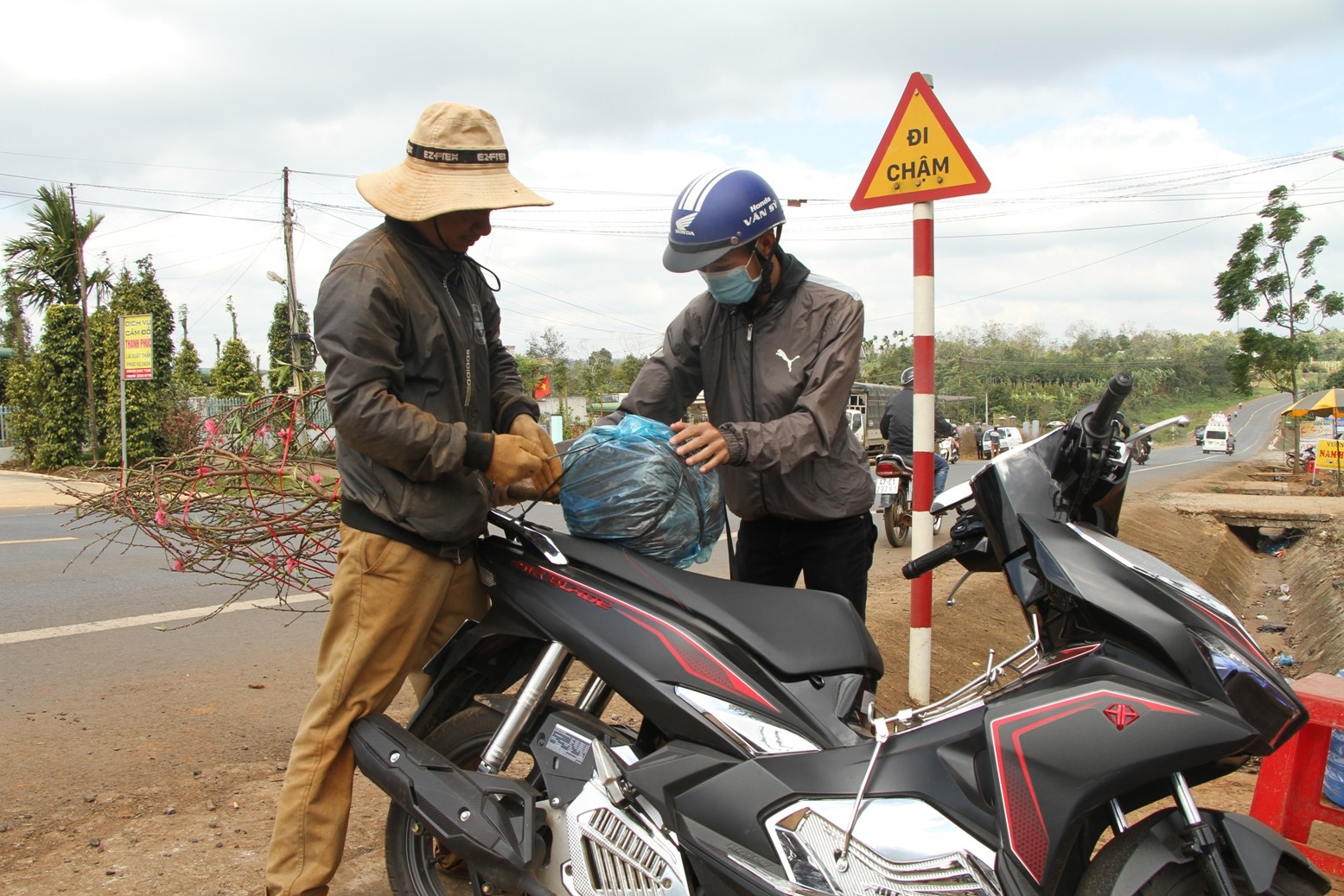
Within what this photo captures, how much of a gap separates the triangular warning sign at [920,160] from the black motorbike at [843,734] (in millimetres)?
2085

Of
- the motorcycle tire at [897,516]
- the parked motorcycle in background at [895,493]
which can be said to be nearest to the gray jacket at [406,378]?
the parked motorcycle in background at [895,493]

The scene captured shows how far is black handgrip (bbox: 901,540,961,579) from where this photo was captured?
87.2 inches

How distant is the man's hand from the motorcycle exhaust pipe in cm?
84

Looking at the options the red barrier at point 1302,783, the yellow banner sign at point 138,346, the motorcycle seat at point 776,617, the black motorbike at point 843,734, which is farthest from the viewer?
the yellow banner sign at point 138,346

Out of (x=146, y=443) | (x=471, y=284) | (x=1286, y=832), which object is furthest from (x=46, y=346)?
(x=1286, y=832)

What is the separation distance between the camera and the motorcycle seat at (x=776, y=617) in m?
2.09

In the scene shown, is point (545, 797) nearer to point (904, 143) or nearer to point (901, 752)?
point (901, 752)

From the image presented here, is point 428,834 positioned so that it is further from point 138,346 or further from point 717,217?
point 138,346

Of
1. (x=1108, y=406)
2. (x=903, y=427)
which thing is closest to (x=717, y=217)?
(x=1108, y=406)

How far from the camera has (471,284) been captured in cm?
252

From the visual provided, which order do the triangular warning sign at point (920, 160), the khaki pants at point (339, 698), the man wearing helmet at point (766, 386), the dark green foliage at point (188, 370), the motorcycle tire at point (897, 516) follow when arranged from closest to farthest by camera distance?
the khaki pants at point (339, 698)
the man wearing helmet at point (766, 386)
the triangular warning sign at point (920, 160)
the motorcycle tire at point (897, 516)
the dark green foliage at point (188, 370)

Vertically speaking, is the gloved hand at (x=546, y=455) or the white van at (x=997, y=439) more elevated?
the gloved hand at (x=546, y=455)

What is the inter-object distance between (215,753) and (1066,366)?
239ft

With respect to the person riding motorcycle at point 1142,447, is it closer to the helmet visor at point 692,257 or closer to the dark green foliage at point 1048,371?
the helmet visor at point 692,257
